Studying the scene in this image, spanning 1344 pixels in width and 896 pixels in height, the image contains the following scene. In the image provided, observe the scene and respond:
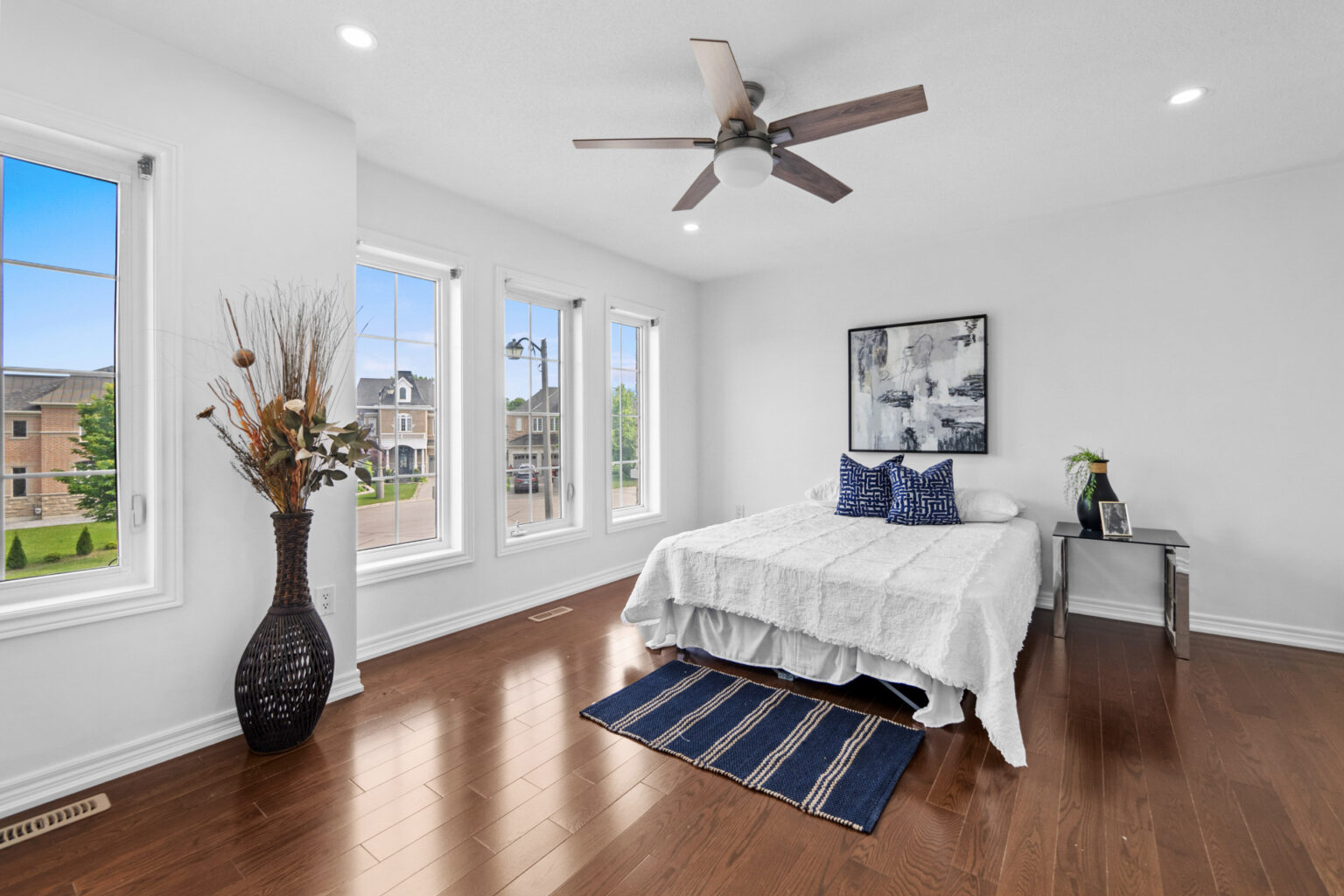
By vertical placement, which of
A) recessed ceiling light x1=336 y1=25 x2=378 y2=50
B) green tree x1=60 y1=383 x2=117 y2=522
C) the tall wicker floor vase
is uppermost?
recessed ceiling light x1=336 y1=25 x2=378 y2=50

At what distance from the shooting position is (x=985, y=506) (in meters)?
3.77

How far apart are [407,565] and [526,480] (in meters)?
1.04

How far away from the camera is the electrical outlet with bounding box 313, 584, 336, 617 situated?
263 centimetres

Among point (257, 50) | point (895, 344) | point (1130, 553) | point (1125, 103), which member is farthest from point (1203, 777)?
point (257, 50)

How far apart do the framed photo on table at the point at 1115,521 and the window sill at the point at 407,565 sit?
3654 mm

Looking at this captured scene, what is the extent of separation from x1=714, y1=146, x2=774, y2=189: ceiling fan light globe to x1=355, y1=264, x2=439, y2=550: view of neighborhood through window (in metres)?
2.05

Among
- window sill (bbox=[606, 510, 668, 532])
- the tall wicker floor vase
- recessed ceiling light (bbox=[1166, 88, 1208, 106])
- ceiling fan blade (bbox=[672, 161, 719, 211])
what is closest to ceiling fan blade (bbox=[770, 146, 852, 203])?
ceiling fan blade (bbox=[672, 161, 719, 211])

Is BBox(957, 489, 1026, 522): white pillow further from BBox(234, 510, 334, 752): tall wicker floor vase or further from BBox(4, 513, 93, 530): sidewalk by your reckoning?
BBox(4, 513, 93, 530): sidewalk

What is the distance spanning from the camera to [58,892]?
1.55m

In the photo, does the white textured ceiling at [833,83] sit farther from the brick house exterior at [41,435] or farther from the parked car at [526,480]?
the parked car at [526,480]

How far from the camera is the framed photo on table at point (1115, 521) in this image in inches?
131

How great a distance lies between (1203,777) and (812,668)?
54.0 inches

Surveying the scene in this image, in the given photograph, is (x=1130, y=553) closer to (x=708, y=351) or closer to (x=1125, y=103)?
(x=1125, y=103)

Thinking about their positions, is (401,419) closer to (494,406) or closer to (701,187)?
(494,406)
